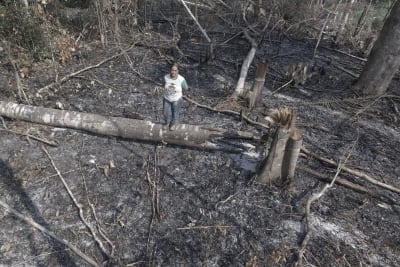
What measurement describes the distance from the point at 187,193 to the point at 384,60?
5820 mm

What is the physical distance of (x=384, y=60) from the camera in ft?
23.5

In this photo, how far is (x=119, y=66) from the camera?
26.8ft

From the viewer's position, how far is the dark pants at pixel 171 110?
4.99m

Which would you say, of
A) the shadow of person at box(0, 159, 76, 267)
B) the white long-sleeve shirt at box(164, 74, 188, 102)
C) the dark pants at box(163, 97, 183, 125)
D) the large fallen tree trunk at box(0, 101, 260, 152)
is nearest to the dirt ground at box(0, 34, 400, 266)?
the shadow of person at box(0, 159, 76, 267)

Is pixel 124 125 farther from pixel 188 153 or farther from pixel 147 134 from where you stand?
pixel 188 153

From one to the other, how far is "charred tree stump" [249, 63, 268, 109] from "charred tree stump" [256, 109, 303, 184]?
2.20 meters

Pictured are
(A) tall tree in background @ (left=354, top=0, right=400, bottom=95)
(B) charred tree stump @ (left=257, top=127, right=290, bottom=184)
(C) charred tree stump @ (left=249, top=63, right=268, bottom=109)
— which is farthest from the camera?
(A) tall tree in background @ (left=354, top=0, right=400, bottom=95)

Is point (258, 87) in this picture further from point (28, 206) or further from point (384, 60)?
point (28, 206)

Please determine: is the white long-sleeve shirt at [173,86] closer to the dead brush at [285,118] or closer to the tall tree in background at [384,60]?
the dead brush at [285,118]

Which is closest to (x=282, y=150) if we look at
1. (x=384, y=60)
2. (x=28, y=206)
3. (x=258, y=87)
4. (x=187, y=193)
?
(x=187, y=193)

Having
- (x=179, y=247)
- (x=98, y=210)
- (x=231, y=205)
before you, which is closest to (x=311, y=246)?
(x=231, y=205)

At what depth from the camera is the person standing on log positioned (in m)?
4.80

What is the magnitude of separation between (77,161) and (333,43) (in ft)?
31.8

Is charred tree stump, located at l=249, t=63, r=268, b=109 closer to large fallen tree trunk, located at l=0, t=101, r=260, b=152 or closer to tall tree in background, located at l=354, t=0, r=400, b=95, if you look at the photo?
large fallen tree trunk, located at l=0, t=101, r=260, b=152
